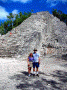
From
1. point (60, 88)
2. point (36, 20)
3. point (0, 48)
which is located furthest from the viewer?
point (36, 20)

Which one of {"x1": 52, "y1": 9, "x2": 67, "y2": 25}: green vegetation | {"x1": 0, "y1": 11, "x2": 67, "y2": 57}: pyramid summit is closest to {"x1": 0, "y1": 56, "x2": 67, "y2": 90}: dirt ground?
{"x1": 0, "y1": 11, "x2": 67, "y2": 57}: pyramid summit

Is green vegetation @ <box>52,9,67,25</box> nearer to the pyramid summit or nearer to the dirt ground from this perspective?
the pyramid summit

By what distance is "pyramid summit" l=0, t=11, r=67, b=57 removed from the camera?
42.6 feet

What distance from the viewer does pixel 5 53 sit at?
12.7 m

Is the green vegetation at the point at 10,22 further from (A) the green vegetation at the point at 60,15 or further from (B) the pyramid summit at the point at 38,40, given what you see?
(B) the pyramid summit at the point at 38,40

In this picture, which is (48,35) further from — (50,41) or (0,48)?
(0,48)

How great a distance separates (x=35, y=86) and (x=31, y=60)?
1421mm

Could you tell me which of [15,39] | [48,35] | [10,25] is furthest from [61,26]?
[10,25]

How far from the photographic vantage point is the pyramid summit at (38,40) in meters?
13.0

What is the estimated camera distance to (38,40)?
14.2 m

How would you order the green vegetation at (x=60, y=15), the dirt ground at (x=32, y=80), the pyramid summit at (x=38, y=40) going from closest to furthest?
1. the dirt ground at (x=32, y=80)
2. the pyramid summit at (x=38, y=40)
3. the green vegetation at (x=60, y=15)

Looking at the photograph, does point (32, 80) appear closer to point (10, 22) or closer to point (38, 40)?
point (38, 40)

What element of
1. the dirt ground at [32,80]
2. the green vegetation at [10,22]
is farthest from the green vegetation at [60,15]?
the dirt ground at [32,80]

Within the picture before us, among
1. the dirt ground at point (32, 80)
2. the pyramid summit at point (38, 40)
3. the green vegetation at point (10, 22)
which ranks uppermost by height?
the green vegetation at point (10, 22)
